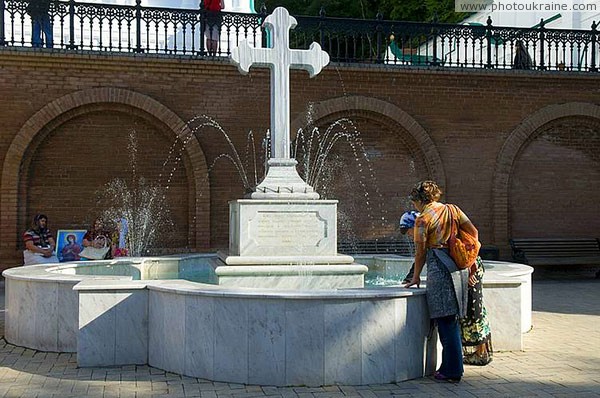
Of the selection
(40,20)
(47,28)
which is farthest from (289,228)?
(40,20)

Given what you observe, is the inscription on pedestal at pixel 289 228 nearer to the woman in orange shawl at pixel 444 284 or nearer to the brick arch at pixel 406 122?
the woman in orange shawl at pixel 444 284

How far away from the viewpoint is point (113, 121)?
1366cm

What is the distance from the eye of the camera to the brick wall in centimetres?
1312

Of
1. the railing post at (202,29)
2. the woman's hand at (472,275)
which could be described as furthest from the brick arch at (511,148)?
the woman's hand at (472,275)

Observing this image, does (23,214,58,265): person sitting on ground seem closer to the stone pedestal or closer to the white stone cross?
the stone pedestal

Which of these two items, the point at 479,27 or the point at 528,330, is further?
the point at 479,27

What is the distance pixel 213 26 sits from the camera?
14383 mm

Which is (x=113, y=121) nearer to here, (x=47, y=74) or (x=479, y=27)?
(x=47, y=74)

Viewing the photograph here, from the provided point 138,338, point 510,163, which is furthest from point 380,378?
point 510,163

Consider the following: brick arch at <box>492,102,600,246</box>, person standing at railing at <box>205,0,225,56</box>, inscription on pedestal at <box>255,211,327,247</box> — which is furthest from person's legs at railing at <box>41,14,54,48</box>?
brick arch at <box>492,102,600,246</box>

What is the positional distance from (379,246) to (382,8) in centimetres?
1703

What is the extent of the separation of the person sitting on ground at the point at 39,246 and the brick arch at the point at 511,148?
907cm

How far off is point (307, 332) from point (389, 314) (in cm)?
72

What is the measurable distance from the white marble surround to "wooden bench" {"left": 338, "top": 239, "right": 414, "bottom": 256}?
7967 mm
